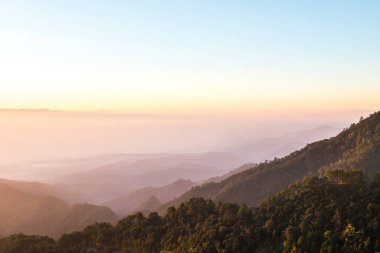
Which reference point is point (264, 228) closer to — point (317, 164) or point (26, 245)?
point (26, 245)

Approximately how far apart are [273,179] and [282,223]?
125005 mm

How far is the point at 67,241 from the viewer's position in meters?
93.2

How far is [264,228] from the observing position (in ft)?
237

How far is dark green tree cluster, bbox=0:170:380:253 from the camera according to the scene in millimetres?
60625

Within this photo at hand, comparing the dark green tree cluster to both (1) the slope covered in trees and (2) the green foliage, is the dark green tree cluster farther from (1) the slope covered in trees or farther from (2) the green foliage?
(1) the slope covered in trees

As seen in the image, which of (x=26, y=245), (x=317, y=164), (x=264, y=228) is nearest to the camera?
(x=264, y=228)

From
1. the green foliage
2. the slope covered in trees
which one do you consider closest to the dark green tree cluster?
the green foliage

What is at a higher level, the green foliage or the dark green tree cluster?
the dark green tree cluster

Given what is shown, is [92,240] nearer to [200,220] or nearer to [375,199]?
[200,220]

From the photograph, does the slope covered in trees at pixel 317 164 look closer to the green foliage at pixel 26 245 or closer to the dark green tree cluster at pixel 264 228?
the dark green tree cluster at pixel 264 228

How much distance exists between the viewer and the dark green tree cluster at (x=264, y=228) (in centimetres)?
6062

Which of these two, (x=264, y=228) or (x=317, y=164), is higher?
(x=264, y=228)

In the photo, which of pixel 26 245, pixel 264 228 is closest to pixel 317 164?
pixel 264 228

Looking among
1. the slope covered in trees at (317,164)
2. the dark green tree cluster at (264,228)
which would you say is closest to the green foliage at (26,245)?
the dark green tree cluster at (264,228)
